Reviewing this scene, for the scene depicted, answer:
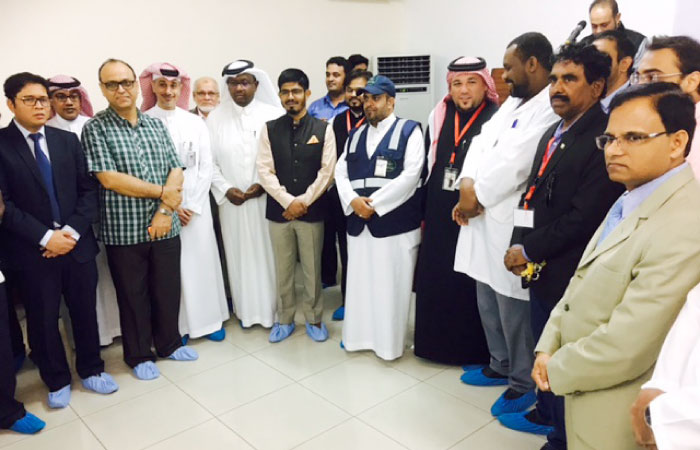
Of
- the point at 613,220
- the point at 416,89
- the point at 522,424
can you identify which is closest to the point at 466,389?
the point at 522,424

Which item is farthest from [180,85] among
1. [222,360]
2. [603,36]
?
[603,36]

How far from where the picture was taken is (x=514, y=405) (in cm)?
257

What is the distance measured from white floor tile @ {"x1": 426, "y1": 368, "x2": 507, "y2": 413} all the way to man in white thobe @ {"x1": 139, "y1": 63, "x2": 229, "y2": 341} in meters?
1.55

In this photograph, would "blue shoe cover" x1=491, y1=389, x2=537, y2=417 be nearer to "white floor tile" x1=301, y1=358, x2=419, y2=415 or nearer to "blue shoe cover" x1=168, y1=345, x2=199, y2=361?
"white floor tile" x1=301, y1=358, x2=419, y2=415

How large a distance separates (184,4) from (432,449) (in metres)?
4.55

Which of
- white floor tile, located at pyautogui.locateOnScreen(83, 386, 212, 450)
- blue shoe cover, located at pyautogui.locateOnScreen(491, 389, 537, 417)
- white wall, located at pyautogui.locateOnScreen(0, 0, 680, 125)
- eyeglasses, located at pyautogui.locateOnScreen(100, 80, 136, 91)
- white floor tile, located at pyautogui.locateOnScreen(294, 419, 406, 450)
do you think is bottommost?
white floor tile, located at pyautogui.locateOnScreen(83, 386, 212, 450)

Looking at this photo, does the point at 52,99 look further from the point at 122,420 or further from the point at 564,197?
the point at 564,197

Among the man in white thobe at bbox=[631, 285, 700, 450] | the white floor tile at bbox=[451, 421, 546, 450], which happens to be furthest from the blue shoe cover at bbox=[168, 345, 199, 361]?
the man in white thobe at bbox=[631, 285, 700, 450]

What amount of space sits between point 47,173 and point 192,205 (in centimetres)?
86

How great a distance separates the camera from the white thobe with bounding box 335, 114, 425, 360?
2.97m

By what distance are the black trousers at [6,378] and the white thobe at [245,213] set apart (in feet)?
4.74

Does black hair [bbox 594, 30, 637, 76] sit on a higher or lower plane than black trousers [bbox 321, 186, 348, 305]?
higher

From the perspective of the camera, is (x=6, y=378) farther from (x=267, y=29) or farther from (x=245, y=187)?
(x=267, y=29)

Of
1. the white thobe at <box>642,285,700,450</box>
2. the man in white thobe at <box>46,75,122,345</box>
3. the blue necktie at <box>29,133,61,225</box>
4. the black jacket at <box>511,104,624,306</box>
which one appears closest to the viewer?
the white thobe at <box>642,285,700,450</box>
